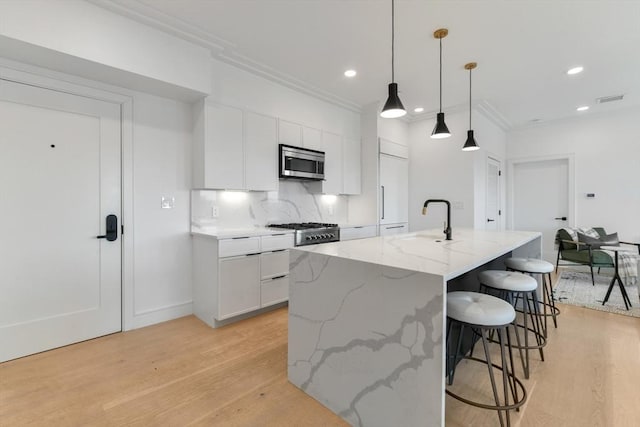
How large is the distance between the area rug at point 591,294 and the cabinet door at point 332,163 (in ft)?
10.6

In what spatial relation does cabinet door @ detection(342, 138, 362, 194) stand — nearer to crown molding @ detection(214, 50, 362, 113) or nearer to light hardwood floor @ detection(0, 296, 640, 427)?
crown molding @ detection(214, 50, 362, 113)

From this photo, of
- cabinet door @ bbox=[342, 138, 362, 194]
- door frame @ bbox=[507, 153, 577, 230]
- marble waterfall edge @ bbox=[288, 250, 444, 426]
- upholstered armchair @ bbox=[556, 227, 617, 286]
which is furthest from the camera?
door frame @ bbox=[507, 153, 577, 230]

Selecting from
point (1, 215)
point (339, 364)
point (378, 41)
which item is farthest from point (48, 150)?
point (378, 41)

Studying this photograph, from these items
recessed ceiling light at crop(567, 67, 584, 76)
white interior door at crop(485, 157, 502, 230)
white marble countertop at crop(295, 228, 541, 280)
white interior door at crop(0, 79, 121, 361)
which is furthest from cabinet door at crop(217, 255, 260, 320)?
recessed ceiling light at crop(567, 67, 584, 76)

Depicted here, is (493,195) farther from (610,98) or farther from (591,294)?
(591,294)

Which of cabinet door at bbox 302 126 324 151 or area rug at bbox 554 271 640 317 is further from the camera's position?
cabinet door at bbox 302 126 324 151

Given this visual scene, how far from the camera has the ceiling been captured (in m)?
2.44

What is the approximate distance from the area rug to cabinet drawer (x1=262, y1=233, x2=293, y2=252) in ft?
11.2

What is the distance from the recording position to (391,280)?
1.44 metres

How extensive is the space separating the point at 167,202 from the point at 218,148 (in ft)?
2.56

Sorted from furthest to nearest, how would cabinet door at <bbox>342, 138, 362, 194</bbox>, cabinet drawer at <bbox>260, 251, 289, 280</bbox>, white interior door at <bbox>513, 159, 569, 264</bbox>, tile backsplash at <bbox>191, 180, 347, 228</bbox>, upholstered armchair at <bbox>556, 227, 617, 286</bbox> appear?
white interior door at <bbox>513, 159, 569, 264</bbox>, cabinet door at <bbox>342, 138, 362, 194</bbox>, upholstered armchair at <bbox>556, 227, 617, 286</bbox>, tile backsplash at <bbox>191, 180, 347, 228</bbox>, cabinet drawer at <bbox>260, 251, 289, 280</bbox>

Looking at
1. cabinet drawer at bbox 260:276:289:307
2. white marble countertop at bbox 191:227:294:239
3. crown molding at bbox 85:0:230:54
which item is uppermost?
crown molding at bbox 85:0:230:54

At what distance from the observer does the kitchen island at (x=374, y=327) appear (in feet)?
4.32

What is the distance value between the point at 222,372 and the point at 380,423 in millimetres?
1211
